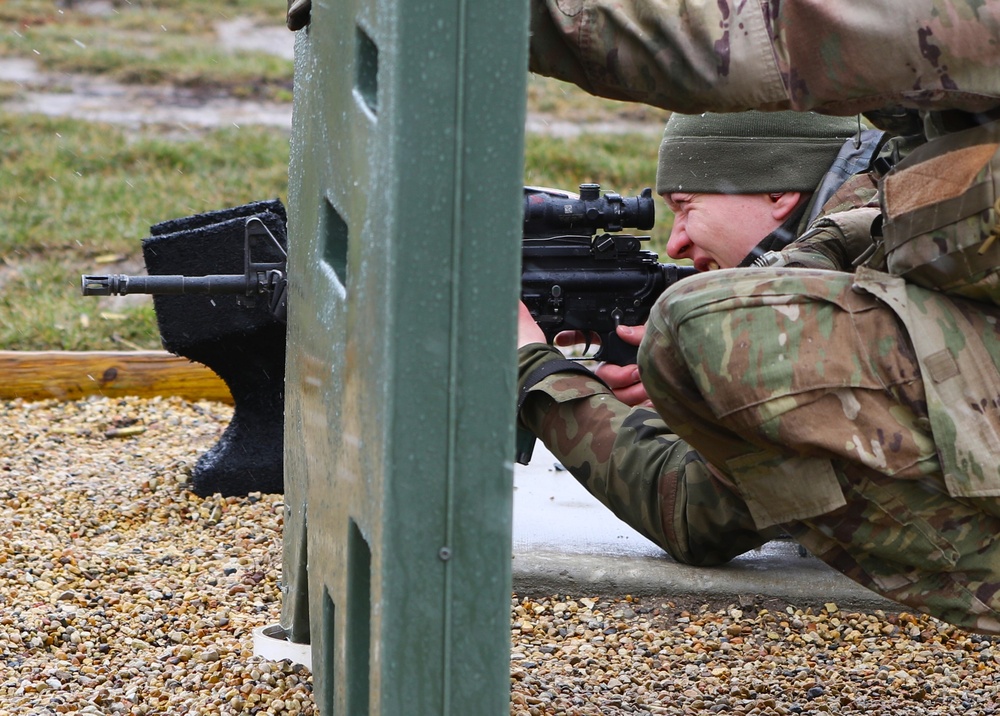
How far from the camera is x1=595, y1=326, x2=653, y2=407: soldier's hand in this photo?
3.24 meters

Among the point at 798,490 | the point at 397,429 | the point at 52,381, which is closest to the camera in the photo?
the point at 397,429

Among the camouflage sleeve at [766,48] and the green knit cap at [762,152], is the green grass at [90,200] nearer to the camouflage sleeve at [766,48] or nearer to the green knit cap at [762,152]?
the green knit cap at [762,152]

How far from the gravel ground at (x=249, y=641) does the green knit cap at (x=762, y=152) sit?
39.6 inches

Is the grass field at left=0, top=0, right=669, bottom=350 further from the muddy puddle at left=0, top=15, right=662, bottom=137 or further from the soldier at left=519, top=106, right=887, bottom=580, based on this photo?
the soldier at left=519, top=106, right=887, bottom=580

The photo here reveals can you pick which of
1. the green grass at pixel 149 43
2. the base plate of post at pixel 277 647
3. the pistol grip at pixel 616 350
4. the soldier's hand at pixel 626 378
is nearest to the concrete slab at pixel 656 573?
the soldier's hand at pixel 626 378

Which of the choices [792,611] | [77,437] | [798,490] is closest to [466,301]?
[798,490]

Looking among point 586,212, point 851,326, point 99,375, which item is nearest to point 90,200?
point 99,375

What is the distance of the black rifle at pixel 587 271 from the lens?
10.7ft

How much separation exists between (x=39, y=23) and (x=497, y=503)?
11831 mm

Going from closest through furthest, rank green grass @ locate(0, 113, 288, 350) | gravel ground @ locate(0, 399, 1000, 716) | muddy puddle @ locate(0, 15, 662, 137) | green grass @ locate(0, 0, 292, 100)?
gravel ground @ locate(0, 399, 1000, 716) < green grass @ locate(0, 113, 288, 350) < muddy puddle @ locate(0, 15, 662, 137) < green grass @ locate(0, 0, 292, 100)

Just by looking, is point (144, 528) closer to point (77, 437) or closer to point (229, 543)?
point (229, 543)

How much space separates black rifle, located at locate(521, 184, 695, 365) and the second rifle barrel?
68cm

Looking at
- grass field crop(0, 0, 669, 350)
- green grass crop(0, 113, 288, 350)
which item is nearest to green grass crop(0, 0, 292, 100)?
grass field crop(0, 0, 669, 350)

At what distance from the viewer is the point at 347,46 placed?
5.66 feet
